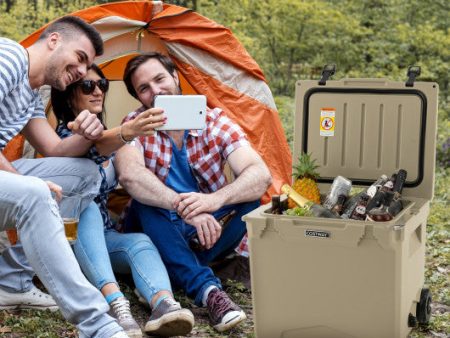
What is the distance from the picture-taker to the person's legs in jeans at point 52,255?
2.54m

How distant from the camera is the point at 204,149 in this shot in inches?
144

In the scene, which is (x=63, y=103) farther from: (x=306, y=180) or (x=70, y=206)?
(x=306, y=180)

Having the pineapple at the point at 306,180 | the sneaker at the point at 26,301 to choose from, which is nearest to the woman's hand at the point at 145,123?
the pineapple at the point at 306,180

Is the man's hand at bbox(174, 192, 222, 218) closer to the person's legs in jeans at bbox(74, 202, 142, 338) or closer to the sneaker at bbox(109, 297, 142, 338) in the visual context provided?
the person's legs in jeans at bbox(74, 202, 142, 338)

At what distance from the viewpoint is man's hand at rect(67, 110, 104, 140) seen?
9.94ft

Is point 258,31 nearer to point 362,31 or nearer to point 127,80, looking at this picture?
point 362,31

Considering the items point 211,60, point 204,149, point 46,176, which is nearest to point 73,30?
point 46,176

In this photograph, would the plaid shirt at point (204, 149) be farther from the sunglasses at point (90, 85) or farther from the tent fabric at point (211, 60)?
the tent fabric at point (211, 60)

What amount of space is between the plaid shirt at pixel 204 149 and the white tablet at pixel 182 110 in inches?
13.4

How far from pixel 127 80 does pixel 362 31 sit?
26.3 ft

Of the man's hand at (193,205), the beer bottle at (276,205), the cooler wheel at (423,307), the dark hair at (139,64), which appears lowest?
the cooler wheel at (423,307)

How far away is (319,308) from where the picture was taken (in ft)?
9.21

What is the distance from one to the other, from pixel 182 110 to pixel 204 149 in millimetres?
469

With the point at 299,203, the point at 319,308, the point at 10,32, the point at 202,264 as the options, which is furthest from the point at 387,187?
the point at 10,32
